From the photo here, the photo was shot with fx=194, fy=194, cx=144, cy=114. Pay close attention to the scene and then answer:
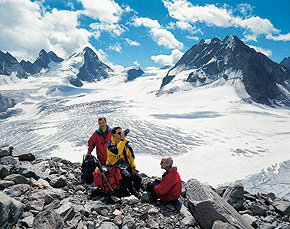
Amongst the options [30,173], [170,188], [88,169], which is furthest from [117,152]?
[30,173]

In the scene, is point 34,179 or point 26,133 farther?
point 26,133

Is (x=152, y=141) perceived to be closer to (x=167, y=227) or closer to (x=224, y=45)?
(x=167, y=227)

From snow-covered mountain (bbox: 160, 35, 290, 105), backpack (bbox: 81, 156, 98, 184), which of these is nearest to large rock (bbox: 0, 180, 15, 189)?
backpack (bbox: 81, 156, 98, 184)

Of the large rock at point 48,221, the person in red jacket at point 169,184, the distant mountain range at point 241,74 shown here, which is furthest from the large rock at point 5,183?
the distant mountain range at point 241,74

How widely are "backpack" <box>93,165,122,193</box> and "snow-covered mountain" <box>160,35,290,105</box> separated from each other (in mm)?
117912

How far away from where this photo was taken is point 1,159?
623 cm

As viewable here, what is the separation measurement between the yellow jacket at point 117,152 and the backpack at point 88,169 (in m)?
1.03

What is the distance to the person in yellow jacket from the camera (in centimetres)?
529

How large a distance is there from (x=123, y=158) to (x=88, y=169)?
1.38m

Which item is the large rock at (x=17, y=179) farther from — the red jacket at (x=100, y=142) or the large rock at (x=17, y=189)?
the red jacket at (x=100, y=142)

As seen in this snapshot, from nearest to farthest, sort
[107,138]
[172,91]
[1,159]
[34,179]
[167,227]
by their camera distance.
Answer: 1. [167,227]
2. [34,179]
3. [1,159]
4. [107,138]
5. [172,91]

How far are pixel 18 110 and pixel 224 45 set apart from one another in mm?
158255

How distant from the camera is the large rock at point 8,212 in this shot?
2.67 metres

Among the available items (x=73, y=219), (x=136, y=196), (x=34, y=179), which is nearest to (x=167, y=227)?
(x=136, y=196)
